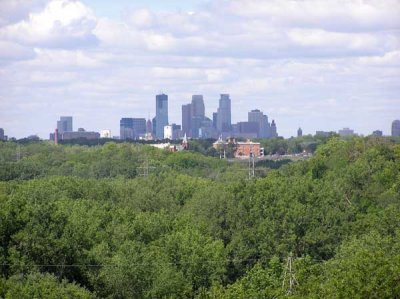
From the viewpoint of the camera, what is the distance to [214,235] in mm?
73250

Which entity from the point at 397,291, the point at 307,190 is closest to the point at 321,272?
the point at 397,291

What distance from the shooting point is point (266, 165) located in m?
173

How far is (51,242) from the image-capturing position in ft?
175

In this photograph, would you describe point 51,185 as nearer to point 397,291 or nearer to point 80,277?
point 80,277

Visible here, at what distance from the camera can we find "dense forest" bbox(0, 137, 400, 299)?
4584 cm

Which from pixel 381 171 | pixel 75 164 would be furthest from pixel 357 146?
pixel 75 164

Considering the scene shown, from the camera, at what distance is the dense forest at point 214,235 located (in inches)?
1805

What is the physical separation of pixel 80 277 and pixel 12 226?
3664 mm

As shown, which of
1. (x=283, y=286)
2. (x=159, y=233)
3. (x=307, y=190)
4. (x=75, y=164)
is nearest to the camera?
(x=283, y=286)

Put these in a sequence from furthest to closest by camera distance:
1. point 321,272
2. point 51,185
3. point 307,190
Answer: point 51,185, point 307,190, point 321,272

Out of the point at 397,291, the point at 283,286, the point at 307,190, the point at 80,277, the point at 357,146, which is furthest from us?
the point at 357,146

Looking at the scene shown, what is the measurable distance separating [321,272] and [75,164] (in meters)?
102

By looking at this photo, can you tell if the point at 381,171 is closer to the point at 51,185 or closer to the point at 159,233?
the point at 51,185

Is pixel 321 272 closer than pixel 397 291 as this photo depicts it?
No
